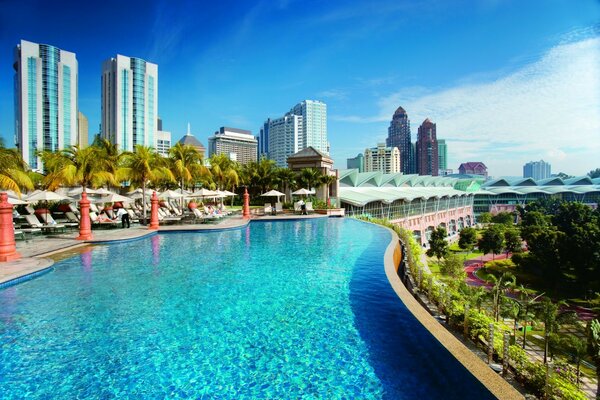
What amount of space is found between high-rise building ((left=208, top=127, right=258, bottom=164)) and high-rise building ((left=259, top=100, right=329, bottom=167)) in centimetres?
1304

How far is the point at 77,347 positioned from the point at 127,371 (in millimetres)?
1336

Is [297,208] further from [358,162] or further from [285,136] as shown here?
[358,162]

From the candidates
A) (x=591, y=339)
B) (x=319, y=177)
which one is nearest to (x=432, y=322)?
(x=591, y=339)

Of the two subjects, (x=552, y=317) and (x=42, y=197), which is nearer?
(x=552, y=317)

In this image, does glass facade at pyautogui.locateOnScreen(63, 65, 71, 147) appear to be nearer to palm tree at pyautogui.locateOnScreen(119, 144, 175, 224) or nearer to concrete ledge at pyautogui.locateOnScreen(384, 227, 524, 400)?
palm tree at pyautogui.locateOnScreen(119, 144, 175, 224)

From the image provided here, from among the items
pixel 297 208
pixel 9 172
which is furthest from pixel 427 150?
pixel 9 172

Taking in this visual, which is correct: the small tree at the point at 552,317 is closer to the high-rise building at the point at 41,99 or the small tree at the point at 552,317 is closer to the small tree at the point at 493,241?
the small tree at the point at 493,241

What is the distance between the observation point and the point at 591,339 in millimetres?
6961

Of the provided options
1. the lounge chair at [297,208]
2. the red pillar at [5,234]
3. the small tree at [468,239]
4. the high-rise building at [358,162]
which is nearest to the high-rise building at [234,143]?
the high-rise building at [358,162]

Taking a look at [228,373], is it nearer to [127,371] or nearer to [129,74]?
[127,371]

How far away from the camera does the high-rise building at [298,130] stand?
162 metres

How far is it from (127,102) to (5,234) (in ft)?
284

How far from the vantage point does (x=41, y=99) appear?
7425cm

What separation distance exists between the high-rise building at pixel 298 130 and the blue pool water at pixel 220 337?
5899 inches
